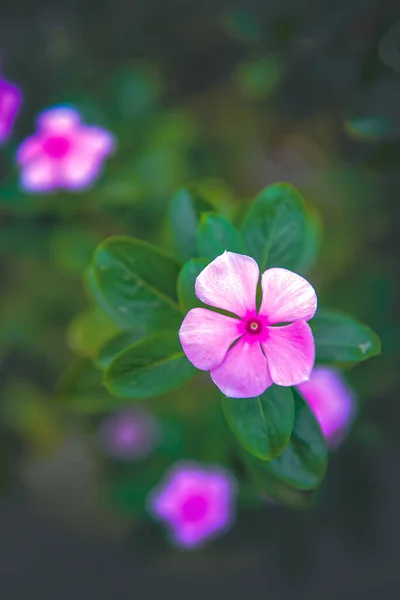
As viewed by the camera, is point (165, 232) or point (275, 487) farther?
point (165, 232)

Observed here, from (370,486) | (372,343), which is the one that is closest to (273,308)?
(372,343)

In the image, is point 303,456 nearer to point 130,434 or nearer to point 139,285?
point 139,285

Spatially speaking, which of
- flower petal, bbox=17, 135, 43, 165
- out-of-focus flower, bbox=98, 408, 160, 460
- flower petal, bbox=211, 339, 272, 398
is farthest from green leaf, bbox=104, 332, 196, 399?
out-of-focus flower, bbox=98, 408, 160, 460

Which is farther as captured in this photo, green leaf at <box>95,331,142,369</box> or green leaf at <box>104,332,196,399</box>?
green leaf at <box>95,331,142,369</box>

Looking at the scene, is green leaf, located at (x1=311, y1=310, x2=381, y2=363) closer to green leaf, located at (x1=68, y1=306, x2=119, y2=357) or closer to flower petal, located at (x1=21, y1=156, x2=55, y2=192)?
green leaf, located at (x1=68, y1=306, x2=119, y2=357)

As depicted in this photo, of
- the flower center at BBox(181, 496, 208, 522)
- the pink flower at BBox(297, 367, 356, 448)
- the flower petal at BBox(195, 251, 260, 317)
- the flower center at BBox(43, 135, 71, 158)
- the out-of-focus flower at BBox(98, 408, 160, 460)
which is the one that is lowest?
the out-of-focus flower at BBox(98, 408, 160, 460)

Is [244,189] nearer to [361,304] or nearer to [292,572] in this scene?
[361,304]

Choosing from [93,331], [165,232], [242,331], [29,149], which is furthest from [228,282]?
[29,149]

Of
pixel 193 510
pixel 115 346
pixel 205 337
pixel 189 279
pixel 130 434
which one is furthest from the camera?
pixel 130 434
